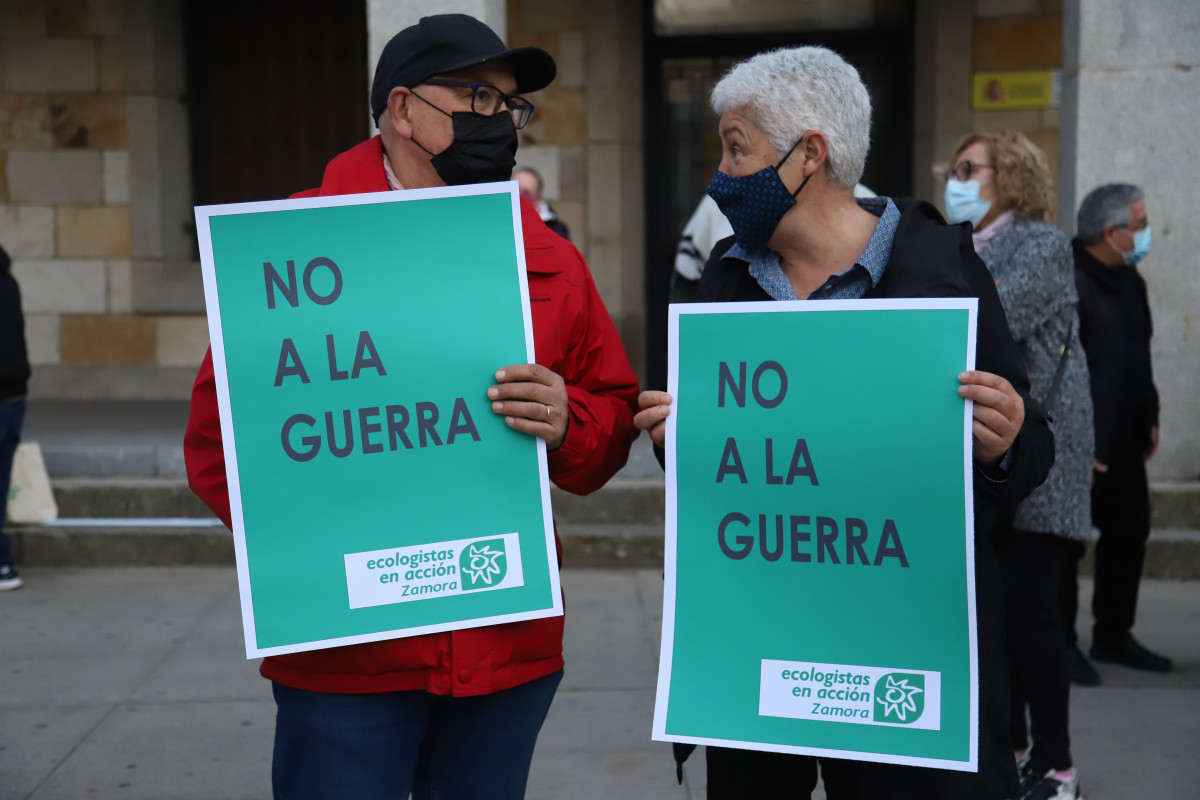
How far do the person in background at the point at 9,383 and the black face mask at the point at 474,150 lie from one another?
4.41 m

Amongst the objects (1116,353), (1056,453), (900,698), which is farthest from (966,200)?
(900,698)

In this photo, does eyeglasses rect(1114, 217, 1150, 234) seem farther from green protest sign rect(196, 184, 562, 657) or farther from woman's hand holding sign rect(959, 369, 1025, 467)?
green protest sign rect(196, 184, 562, 657)

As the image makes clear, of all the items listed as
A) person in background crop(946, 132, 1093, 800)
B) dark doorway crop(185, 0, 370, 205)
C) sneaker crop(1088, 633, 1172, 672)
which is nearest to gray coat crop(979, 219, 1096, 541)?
person in background crop(946, 132, 1093, 800)

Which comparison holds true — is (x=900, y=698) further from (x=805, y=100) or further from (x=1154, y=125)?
(x=1154, y=125)

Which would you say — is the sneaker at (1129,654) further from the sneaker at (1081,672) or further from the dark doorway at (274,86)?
the dark doorway at (274,86)

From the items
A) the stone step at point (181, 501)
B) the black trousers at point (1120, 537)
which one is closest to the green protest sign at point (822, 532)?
the black trousers at point (1120, 537)

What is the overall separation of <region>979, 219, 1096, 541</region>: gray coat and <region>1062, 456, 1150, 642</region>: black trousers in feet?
4.67

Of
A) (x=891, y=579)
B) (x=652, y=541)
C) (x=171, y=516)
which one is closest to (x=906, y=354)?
(x=891, y=579)

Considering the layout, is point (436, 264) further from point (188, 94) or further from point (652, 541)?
point (188, 94)

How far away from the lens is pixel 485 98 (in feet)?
7.19

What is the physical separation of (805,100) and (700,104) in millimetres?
7359

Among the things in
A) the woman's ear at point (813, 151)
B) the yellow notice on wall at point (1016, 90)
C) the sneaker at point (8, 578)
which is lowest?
the sneaker at point (8, 578)

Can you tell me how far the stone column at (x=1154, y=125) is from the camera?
20.9 ft

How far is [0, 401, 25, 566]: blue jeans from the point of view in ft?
19.7
